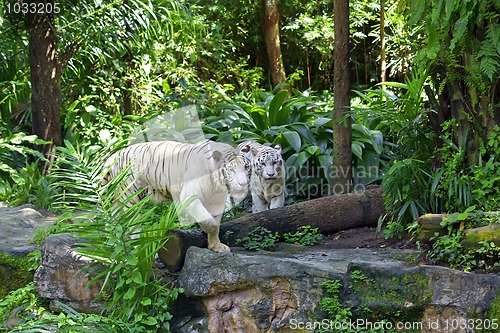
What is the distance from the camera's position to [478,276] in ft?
13.5


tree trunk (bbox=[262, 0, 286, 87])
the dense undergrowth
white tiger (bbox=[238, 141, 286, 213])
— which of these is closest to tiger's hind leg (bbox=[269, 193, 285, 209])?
white tiger (bbox=[238, 141, 286, 213])

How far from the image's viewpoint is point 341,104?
6422 mm

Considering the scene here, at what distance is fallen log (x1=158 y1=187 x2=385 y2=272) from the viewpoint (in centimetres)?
573

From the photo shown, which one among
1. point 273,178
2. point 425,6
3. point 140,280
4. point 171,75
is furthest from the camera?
point 171,75

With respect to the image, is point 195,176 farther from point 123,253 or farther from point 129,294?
point 129,294

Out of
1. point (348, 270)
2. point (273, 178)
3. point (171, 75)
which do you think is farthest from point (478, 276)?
point (171, 75)

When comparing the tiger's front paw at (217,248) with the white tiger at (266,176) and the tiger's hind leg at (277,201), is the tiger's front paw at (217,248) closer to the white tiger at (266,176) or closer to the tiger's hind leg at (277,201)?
the white tiger at (266,176)

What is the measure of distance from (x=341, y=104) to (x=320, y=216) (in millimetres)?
1157

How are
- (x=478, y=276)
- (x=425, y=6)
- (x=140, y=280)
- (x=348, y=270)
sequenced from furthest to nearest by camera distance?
(x=425, y=6) < (x=140, y=280) < (x=348, y=270) < (x=478, y=276)

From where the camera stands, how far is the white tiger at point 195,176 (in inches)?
198

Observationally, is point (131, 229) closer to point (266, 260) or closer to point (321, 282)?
point (266, 260)

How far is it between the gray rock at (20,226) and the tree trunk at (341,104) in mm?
3094

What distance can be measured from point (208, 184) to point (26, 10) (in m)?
5.09

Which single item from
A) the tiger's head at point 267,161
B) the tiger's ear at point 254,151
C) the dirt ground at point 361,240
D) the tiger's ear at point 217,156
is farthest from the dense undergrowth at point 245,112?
the tiger's ear at point 254,151
